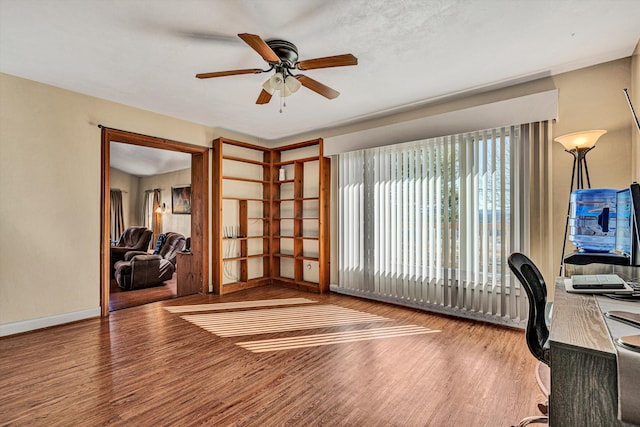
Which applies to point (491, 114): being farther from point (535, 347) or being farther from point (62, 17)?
point (62, 17)

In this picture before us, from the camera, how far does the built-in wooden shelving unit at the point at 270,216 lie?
4.86 metres

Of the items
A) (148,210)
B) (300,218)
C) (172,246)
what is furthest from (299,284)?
(148,210)


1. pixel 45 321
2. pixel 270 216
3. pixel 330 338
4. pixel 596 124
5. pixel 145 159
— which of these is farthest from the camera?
pixel 145 159

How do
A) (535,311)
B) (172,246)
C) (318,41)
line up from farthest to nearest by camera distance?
(172,246)
(318,41)
(535,311)

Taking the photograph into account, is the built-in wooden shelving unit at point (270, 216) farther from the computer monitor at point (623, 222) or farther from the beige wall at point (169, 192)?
the computer monitor at point (623, 222)

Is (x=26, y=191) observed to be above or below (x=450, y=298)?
above

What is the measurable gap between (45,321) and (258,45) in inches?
142

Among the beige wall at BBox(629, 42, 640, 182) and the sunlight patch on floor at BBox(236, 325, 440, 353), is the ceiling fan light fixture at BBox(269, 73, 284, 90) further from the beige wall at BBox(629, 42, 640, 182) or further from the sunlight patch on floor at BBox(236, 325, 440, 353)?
the beige wall at BBox(629, 42, 640, 182)

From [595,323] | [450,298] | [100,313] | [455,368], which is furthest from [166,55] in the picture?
[450,298]

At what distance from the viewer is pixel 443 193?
12.1 feet

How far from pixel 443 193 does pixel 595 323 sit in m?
2.74

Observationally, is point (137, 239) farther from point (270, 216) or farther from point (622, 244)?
point (622, 244)

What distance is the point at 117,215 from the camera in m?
9.01

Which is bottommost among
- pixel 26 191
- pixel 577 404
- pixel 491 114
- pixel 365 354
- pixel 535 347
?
pixel 365 354
